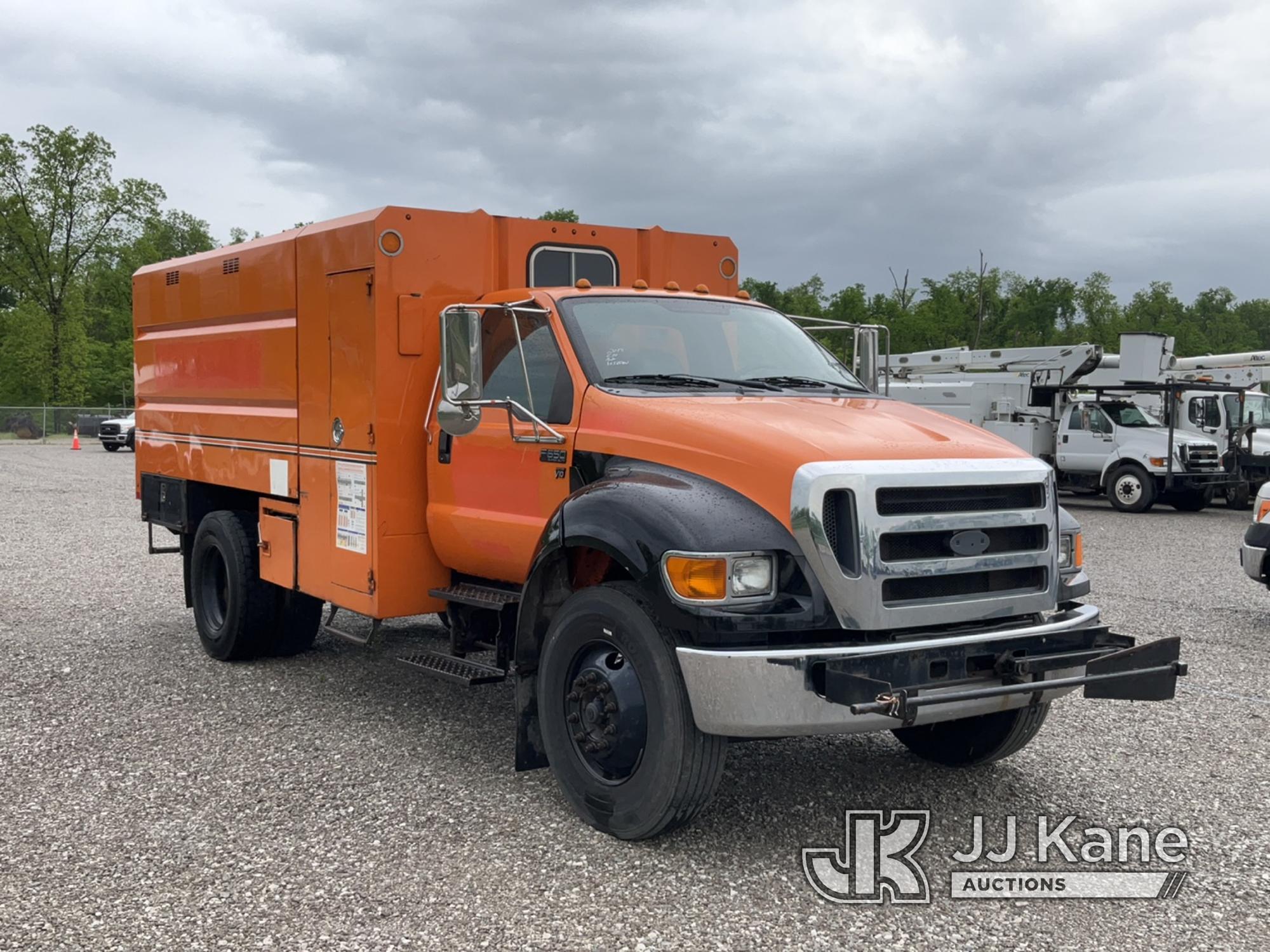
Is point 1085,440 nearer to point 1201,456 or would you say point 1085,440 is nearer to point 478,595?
point 1201,456

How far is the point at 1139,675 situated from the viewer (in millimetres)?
4555

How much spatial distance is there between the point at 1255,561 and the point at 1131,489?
12094mm

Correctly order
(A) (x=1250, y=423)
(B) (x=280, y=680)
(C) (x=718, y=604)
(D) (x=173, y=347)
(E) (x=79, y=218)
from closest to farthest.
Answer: (C) (x=718, y=604)
(B) (x=280, y=680)
(D) (x=173, y=347)
(A) (x=1250, y=423)
(E) (x=79, y=218)

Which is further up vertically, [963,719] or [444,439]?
[444,439]

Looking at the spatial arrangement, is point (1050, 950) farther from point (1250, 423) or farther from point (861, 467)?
Result: point (1250, 423)

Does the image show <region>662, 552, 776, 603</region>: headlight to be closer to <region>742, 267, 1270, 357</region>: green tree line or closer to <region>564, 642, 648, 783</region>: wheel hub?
<region>564, 642, 648, 783</region>: wheel hub

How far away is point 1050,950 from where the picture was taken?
3793 millimetres

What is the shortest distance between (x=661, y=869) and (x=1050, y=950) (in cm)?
135

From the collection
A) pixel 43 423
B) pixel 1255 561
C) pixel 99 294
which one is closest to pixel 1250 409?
pixel 1255 561

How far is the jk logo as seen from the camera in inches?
167

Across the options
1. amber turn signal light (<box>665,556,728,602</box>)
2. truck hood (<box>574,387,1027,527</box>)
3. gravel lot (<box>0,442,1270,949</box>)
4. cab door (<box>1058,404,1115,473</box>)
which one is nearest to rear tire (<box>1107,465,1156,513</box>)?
cab door (<box>1058,404,1115,473</box>)

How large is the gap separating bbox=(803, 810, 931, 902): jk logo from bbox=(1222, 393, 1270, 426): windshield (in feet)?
62.3

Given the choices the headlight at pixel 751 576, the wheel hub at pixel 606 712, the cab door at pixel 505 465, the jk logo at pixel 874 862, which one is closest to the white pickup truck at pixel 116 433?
the cab door at pixel 505 465

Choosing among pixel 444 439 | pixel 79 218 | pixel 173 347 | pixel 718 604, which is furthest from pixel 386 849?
pixel 79 218
